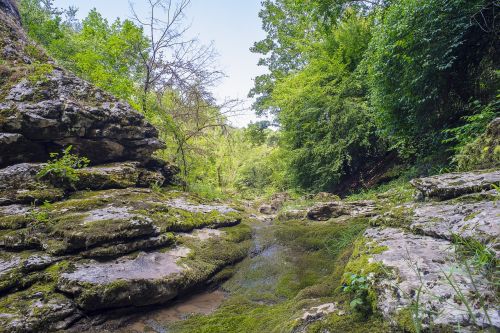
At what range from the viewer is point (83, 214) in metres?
3.96

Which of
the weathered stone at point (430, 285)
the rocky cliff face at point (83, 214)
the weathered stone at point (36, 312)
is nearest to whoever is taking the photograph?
the weathered stone at point (430, 285)

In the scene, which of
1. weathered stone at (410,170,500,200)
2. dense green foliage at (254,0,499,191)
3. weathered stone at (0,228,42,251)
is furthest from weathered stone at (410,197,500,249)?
weathered stone at (0,228,42,251)

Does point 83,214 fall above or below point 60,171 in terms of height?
below

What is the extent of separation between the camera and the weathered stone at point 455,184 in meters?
2.64

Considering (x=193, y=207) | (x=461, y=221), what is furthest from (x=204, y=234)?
(x=461, y=221)

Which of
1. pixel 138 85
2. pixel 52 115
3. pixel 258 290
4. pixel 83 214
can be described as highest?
pixel 138 85

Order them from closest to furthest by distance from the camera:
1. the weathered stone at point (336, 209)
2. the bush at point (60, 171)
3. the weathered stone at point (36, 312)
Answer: the weathered stone at point (36, 312) → the bush at point (60, 171) → the weathered stone at point (336, 209)

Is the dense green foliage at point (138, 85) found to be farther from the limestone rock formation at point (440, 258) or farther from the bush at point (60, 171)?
the limestone rock formation at point (440, 258)

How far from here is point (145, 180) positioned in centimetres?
619

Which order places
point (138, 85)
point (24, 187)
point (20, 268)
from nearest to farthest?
point (20, 268) < point (24, 187) < point (138, 85)

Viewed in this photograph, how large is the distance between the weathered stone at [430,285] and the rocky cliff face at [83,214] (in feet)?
7.98

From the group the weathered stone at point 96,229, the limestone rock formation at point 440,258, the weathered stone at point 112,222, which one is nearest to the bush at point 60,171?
the weathered stone at point 112,222

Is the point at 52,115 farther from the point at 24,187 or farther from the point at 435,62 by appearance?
the point at 435,62

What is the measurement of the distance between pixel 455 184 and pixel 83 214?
15.4 feet
